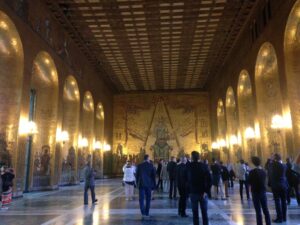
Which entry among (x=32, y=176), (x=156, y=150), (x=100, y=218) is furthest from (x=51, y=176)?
(x=156, y=150)

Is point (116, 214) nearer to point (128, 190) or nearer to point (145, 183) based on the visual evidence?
point (145, 183)

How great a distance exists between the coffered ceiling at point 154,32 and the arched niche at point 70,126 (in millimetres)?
2918

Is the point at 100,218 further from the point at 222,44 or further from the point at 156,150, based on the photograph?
the point at 156,150

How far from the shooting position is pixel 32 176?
13797 millimetres

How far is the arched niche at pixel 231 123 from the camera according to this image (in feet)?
65.0

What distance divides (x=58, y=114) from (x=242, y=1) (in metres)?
10.6

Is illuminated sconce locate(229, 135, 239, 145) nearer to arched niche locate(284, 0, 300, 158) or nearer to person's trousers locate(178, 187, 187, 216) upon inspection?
arched niche locate(284, 0, 300, 158)

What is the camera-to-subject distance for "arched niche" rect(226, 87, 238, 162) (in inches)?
780

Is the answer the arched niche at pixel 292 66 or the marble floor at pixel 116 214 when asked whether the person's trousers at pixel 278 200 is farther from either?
the arched niche at pixel 292 66

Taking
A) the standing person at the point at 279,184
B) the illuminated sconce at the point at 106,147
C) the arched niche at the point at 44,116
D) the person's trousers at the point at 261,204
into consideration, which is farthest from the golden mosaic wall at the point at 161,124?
the person's trousers at the point at 261,204

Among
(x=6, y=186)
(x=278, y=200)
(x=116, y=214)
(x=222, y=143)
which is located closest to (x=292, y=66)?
(x=278, y=200)

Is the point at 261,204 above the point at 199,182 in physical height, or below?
below

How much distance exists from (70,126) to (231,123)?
36.3 ft

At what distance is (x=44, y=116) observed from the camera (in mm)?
15016
